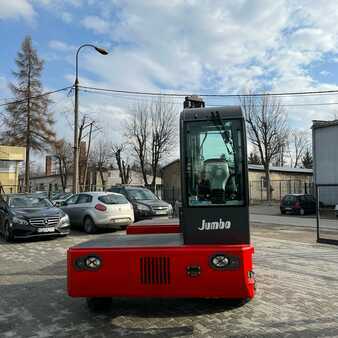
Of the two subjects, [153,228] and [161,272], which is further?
[153,228]

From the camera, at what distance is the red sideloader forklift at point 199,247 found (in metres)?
4.82

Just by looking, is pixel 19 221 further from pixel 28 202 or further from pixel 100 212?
pixel 100 212

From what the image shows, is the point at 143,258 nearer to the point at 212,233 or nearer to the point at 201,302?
the point at 212,233

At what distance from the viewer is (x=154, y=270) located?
489 cm

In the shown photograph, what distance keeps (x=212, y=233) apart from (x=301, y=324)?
1483mm

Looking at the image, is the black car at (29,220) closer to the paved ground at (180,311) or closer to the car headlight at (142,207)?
the paved ground at (180,311)

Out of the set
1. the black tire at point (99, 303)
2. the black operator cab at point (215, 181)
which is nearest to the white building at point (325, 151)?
the black operator cab at point (215, 181)

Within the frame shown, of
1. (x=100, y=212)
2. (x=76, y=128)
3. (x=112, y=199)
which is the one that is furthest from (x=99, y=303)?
(x=76, y=128)

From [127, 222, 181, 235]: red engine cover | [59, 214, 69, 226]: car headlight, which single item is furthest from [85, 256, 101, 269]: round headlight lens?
[59, 214, 69, 226]: car headlight

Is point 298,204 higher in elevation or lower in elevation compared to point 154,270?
higher

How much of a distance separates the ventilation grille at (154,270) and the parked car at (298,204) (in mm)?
25888

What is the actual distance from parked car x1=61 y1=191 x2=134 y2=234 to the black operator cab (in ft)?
31.2

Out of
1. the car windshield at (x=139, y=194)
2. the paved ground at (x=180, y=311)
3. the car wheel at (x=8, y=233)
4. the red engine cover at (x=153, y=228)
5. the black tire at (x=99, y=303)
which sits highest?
the car windshield at (x=139, y=194)

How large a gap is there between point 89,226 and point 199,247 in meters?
10.3
